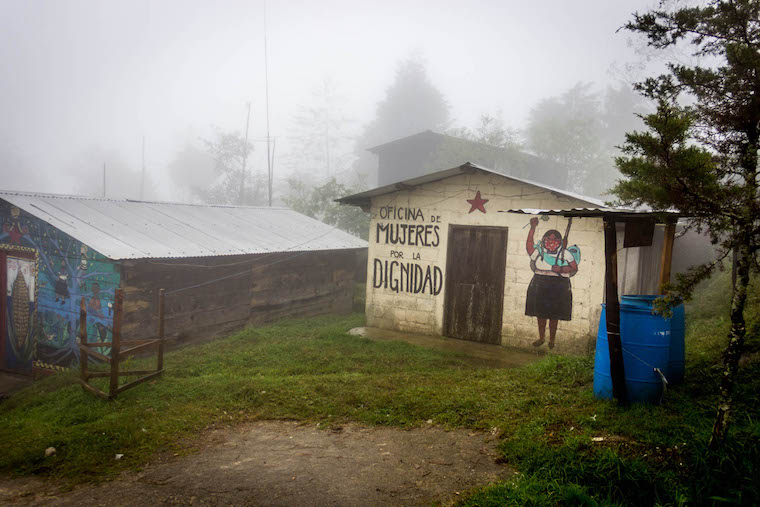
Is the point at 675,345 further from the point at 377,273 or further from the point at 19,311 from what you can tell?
the point at 19,311

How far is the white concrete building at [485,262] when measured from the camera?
8.92 m

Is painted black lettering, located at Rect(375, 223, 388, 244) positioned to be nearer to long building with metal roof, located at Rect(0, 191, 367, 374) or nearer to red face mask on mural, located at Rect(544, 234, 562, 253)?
long building with metal roof, located at Rect(0, 191, 367, 374)

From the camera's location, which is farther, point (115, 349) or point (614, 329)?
point (115, 349)

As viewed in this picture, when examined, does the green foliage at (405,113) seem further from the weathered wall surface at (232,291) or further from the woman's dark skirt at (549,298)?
the woman's dark skirt at (549,298)

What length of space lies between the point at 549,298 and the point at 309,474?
6.32 metres

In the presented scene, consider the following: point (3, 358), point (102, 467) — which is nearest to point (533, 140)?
point (3, 358)

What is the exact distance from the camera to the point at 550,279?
9.17 m

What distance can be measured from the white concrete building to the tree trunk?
206 inches

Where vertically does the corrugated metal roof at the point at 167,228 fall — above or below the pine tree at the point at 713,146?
below

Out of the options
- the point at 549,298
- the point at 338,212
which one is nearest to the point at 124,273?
the point at 549,298

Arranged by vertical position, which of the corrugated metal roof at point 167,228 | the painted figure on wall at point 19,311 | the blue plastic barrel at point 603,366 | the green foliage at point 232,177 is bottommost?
the painted figure on wall at point 19,311

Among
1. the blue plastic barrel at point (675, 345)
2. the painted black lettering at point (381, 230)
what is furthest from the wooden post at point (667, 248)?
the painted black lettering at point (381, 230)

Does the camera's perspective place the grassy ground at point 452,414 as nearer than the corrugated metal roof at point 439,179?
Yes

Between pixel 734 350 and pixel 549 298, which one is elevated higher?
pixel 734 350
